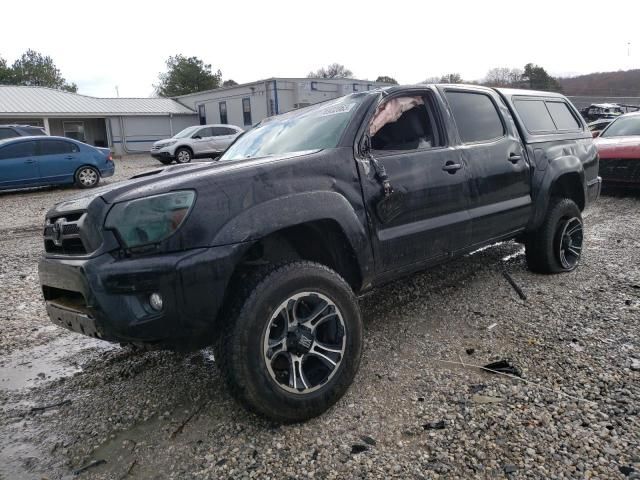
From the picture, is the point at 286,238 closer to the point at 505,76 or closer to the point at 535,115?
the point at 535,115

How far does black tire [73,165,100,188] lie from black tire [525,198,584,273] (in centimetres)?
1245

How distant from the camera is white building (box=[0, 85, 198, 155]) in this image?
29.2 metres

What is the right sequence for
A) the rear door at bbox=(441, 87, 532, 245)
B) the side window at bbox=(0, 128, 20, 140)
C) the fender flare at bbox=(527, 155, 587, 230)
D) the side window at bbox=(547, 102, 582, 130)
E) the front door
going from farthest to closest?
the side window at bbox=(0, 128, 20, 140)
the side window at bbox=(547, 102, 582, 130)
the fender flare at bbox=(527, 155, 587, 230)
the rear door at bbox=(441, 87, 532, 245)
the front door

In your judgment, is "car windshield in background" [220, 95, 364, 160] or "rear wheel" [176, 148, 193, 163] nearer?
"car windshield in background" [220, 95, 364, 160]

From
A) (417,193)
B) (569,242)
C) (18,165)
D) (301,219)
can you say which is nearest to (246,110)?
(18,165)

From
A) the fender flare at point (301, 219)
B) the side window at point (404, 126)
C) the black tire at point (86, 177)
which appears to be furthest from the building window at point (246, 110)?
the fender flare at point (301, 219)

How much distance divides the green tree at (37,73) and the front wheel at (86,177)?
53770mm

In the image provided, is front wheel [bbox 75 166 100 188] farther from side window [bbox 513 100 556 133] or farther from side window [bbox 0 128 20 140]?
side window [bbox 513 100 556 133]

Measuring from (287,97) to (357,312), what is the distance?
2598 cm

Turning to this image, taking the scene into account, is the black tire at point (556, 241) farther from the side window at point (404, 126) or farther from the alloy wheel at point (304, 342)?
the alloy wheel at point (304, 342)

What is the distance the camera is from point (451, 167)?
3559 mm

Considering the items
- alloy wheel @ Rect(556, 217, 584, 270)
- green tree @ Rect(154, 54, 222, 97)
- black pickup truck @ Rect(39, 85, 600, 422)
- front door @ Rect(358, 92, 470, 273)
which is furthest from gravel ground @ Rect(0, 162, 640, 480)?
green tree @ Rect(154, 54, 222, 97)

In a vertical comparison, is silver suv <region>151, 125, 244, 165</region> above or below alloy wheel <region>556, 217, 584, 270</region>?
above

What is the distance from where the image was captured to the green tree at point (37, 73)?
5920 centimetres
